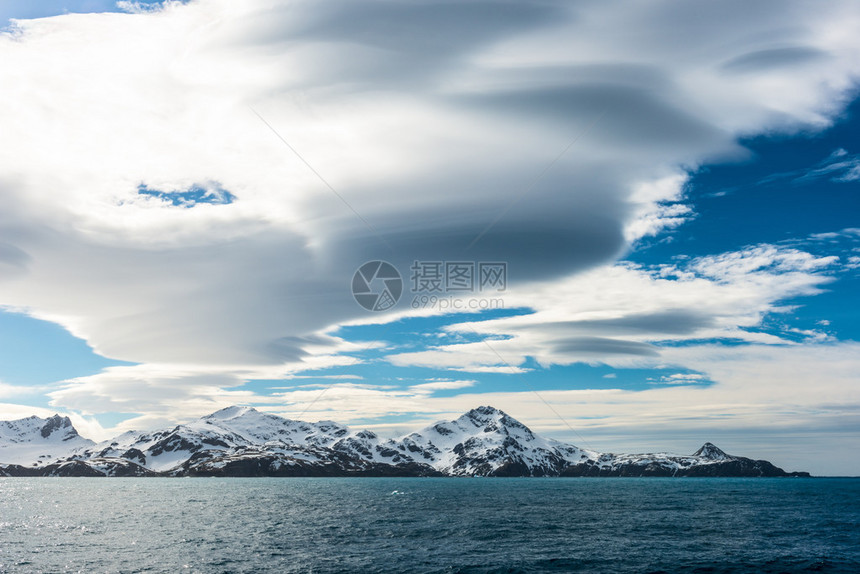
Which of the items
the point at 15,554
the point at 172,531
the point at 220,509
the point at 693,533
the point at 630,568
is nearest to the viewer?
the point at 630,568

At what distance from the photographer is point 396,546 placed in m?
76.3

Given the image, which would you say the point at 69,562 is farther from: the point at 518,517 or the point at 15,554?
the point at 518,517

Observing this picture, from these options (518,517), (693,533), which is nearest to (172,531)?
(518,517)

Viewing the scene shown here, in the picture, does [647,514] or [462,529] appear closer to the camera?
[462,529]

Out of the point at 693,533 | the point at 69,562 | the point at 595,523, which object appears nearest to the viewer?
the point at 69,562

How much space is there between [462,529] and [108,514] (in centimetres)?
9401

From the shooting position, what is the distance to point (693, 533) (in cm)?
8969

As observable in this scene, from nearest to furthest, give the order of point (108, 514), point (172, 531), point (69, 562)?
point (69, 562) → point (172, 531) → point (108, 514)

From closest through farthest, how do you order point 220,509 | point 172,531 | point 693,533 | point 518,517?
point 693,533 < point 172,531 < point 518,517 < point 220,509

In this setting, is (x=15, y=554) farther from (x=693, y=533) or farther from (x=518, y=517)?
(x=693, y=533)

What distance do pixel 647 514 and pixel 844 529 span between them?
121 feet

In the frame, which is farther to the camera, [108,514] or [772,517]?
[108,514]

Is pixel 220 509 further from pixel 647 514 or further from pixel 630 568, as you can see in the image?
pixel 630 568

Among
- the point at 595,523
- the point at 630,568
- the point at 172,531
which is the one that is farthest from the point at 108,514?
the point at 630,568
